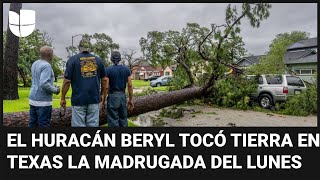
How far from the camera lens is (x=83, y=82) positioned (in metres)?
4.88

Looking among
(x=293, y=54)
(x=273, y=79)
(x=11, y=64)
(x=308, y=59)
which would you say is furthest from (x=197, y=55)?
(x=293, y=54)

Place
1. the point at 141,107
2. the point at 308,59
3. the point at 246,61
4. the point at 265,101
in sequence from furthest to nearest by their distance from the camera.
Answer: the point at 246,61 → the point at 308,59 → the point at 265,101 → the point at 141,107

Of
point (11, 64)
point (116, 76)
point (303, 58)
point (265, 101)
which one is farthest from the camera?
point (303, 58)

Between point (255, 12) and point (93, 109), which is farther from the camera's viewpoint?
point (255, 12)

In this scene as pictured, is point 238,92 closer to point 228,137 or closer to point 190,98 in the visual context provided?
point 190,98

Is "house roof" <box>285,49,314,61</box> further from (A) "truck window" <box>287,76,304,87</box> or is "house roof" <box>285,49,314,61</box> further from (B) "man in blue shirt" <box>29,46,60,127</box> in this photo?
(B) "man in blue shirt" <box>29,46,60,127</box>

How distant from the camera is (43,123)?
5.02m

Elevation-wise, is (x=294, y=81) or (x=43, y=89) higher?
(x=294, y=81)

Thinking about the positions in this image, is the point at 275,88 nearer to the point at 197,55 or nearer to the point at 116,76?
the point at 197,55

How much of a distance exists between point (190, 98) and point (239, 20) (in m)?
3.32

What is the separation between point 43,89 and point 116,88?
1.28m

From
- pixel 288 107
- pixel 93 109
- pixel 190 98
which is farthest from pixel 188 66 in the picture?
pixel 93 109

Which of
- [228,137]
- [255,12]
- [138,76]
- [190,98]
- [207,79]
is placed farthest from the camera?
[138,76]

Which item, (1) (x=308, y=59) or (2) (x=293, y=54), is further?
(2) (x=293, y=54)
